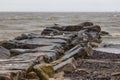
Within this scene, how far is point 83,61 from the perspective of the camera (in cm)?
1405

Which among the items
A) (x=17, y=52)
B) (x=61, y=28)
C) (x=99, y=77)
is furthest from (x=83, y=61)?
(x=61, y=28)

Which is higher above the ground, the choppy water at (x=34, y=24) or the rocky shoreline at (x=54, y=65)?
the rocky shoreline at (x=54, y=65)

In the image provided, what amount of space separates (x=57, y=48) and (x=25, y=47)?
159cm

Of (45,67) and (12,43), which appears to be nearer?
(45,67)

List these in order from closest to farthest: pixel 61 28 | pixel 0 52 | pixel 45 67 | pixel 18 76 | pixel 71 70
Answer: pixel 18 76 → pixel 45 67 → pixel 71 70 → pixel 0 52 → pixel 61 28

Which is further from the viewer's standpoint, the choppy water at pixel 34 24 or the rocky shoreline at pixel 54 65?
the choppy water at pixel 34 24

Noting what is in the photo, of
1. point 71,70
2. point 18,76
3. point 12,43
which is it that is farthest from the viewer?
point 12,43

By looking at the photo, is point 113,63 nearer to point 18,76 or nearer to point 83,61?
point 83,61

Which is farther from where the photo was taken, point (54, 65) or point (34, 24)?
point (34, 24)

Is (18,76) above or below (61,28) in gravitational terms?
above

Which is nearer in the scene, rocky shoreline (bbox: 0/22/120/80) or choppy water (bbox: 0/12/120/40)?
rocky shoreline (bbox: 0/22/120/80)

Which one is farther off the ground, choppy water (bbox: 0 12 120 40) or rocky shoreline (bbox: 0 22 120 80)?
rocky shoreline (bbox: 0 22 120 80)

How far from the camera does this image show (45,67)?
34.6ft

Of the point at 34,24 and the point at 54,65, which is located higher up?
the point at 54,65
